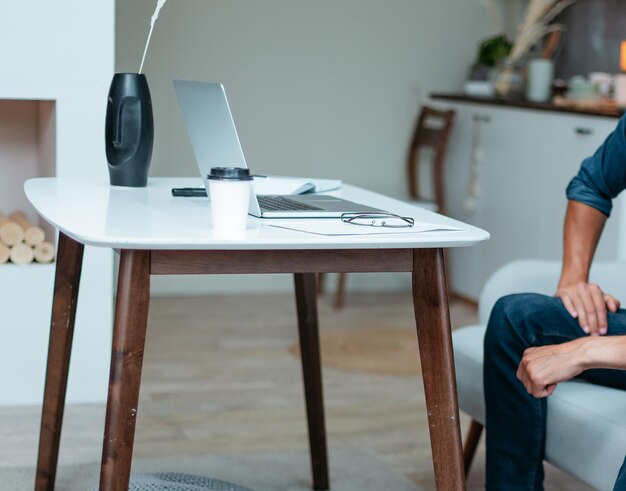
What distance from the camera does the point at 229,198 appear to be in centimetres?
150

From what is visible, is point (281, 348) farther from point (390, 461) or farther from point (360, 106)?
point (360, 106)

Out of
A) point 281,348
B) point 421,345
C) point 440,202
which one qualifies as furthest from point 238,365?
point 421,345

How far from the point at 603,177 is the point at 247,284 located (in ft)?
9.51

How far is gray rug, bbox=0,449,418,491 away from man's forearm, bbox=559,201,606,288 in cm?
67

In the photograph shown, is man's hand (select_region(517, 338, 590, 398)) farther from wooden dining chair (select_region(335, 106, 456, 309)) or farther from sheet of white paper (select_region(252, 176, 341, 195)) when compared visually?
wooden dining chair (select_region(335, 106, 456, 309))

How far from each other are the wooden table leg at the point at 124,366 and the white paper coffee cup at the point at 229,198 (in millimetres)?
127

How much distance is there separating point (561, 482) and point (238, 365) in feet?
4.39

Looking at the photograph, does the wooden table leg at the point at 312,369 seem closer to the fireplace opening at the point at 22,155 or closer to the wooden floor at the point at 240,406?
the wooden floor at the point at 240,406

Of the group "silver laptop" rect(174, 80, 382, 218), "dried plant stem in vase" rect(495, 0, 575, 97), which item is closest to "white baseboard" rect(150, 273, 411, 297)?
"dried plant stem in vase" rect(495, 0, 575, 97)

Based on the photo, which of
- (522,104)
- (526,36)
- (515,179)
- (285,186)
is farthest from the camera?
(526,36)

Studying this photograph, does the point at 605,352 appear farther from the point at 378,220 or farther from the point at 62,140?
the point at 62,140

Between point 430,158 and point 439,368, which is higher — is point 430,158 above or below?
below

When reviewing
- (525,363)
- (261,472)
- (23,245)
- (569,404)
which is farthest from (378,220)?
(23,245)

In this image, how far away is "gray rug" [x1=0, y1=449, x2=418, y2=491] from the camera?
2406 millimetres
